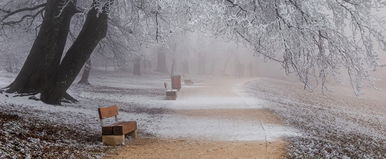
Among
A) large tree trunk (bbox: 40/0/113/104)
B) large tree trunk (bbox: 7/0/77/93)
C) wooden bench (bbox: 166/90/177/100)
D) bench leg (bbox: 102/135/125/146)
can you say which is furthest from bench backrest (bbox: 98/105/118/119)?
wooden bench (bbox: 166/90/177/100)

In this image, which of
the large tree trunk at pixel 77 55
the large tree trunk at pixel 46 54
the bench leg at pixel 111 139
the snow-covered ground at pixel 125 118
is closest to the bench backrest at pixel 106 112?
the snow-covered ground at pixel 125 118

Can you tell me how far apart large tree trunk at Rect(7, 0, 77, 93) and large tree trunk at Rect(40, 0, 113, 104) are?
15.3 inches

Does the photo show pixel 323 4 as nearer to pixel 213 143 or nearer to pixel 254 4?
pixel 254 4

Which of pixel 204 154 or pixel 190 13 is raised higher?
pixel 190 13

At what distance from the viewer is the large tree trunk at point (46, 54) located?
16.2 metres

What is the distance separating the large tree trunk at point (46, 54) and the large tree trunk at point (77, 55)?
39 cm

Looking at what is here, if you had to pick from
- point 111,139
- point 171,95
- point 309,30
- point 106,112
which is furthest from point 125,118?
point 171,95

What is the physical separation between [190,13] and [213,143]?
3.53 meters

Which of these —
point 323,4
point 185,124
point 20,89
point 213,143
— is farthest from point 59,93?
point 323,4

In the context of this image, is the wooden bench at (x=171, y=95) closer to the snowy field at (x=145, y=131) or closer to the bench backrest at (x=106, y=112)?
the snowy field at (x=145, y=131)

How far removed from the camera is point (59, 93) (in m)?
16.2

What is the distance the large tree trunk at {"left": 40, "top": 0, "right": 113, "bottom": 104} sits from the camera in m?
16.0

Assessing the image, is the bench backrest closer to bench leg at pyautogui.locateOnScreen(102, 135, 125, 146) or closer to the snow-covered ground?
the snow-covered ground

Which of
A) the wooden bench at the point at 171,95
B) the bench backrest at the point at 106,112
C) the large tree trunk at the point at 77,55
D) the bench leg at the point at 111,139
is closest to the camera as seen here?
the bench leg at the point at 111,139
